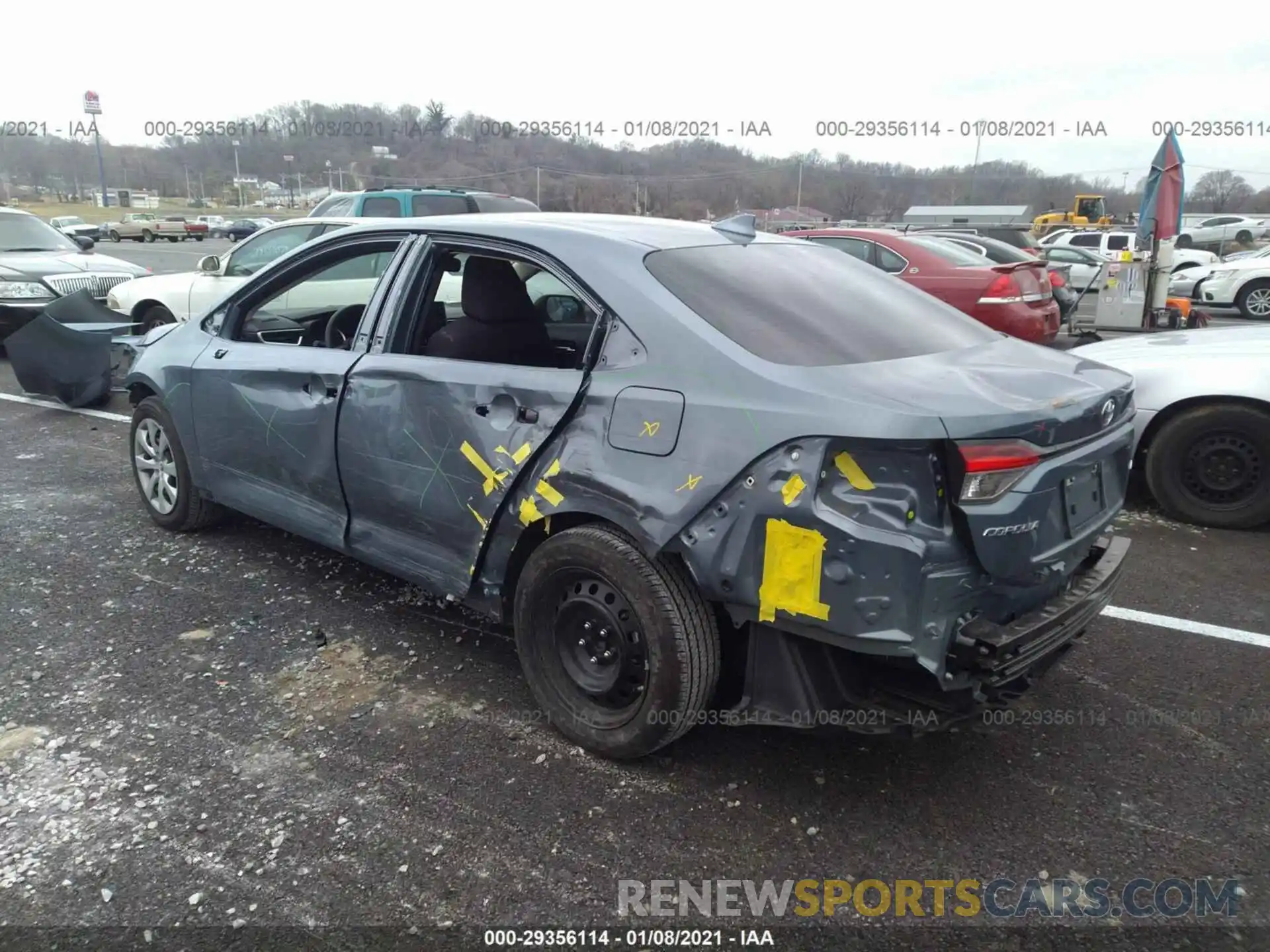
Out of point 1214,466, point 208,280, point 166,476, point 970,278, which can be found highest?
point 970,278

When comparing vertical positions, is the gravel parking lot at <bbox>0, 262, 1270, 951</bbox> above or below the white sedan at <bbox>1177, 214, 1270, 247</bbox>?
below

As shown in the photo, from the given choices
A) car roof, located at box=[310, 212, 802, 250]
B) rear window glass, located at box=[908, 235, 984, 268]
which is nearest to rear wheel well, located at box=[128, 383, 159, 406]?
car roof, located at box=[310, 212, 802, 250]

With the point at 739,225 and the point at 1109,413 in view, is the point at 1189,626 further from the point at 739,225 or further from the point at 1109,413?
the point at 739,225

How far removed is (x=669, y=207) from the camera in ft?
91.7

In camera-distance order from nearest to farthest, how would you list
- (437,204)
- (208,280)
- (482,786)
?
1. (482,786)
2. (208,280)
3. (437,204)

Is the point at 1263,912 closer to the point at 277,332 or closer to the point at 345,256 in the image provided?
the point at 345,256

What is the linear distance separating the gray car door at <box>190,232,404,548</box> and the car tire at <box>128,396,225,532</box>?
0.32 m

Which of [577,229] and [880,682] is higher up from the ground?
[577,229]

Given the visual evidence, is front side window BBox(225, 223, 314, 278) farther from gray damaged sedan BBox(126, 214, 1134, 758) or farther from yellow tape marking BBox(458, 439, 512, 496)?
yellow tape marking BBox(458, 439, 512, 496)

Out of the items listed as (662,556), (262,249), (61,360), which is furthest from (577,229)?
(61,360)

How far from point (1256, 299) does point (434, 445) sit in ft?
55.6

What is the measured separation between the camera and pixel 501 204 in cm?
1012

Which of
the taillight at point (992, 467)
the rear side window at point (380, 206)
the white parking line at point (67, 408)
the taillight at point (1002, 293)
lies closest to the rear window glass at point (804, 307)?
the taillight at point (992, 467)

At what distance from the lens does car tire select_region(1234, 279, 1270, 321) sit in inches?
601
